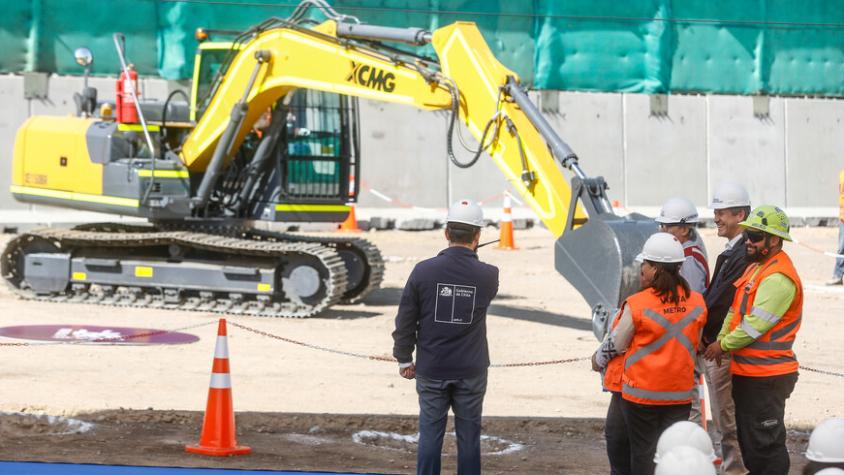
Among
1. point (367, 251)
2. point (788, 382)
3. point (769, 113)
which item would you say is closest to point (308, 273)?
point (367, 251)

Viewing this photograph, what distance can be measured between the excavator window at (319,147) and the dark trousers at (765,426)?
10102mm

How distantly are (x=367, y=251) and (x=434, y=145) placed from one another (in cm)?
1176

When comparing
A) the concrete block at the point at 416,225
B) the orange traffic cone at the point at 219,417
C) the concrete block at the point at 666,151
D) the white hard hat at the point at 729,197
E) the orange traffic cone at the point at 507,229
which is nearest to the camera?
the white hard hat at the point at 729,197

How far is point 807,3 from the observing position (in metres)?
31.3

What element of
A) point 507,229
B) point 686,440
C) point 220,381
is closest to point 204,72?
point 507,229

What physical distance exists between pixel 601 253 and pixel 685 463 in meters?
7.41

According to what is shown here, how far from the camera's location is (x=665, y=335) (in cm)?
683

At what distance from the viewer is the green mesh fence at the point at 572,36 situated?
2598cm

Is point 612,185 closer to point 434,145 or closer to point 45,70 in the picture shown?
point 434,145

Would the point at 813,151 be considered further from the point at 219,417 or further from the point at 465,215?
the point at 465,215

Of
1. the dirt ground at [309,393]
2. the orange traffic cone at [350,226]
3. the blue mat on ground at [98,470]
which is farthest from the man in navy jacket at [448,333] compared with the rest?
the orange traffic cone at [350,226]

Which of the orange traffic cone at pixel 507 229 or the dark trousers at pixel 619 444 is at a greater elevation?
the orange traffic cone at pixel 507 229

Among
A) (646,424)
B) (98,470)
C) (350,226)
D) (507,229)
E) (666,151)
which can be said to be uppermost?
(666,151)

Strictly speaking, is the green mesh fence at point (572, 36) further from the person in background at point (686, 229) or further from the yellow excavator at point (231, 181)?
the person in background at point (686, 229)
